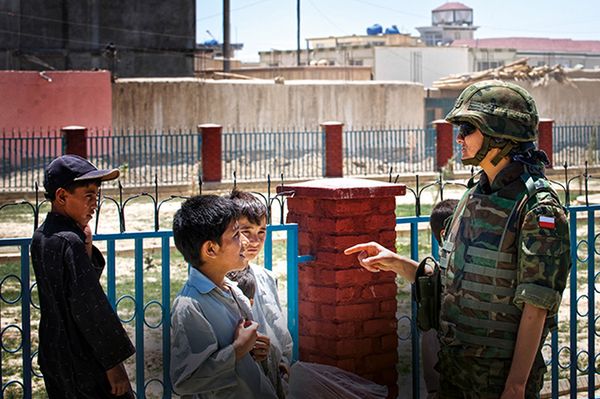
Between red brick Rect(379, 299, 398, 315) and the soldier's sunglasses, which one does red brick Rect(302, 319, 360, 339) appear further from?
the soldier's sunglasses

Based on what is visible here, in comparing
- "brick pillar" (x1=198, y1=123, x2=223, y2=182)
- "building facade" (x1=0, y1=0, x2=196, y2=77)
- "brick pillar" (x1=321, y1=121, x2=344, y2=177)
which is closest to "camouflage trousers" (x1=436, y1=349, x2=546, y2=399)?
"brick pillar" (x1=198, y1=123, x2=223, y2=182)

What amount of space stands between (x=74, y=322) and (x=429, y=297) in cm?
129

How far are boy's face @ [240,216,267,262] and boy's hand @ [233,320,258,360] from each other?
463mm

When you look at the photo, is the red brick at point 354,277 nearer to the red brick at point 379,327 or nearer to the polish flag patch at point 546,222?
the red brick at point 379,327

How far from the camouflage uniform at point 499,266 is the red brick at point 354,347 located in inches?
36.0

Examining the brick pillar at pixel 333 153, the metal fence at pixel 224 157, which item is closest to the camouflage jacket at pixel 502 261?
the metal fence at pixel 224 157

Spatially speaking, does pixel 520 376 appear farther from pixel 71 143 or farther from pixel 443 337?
pixel 71 143

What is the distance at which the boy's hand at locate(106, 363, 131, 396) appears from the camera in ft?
10.3

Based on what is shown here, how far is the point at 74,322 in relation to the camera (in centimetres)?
312

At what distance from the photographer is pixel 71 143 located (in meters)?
20.2

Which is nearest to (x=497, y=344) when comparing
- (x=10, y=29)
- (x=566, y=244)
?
(x=566, y=244)

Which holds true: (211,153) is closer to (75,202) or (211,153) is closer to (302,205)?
(302,205)

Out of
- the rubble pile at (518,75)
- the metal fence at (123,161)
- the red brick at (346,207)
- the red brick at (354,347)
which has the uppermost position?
the rubble pile at (518,75)

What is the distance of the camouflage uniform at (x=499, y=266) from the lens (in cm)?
285
